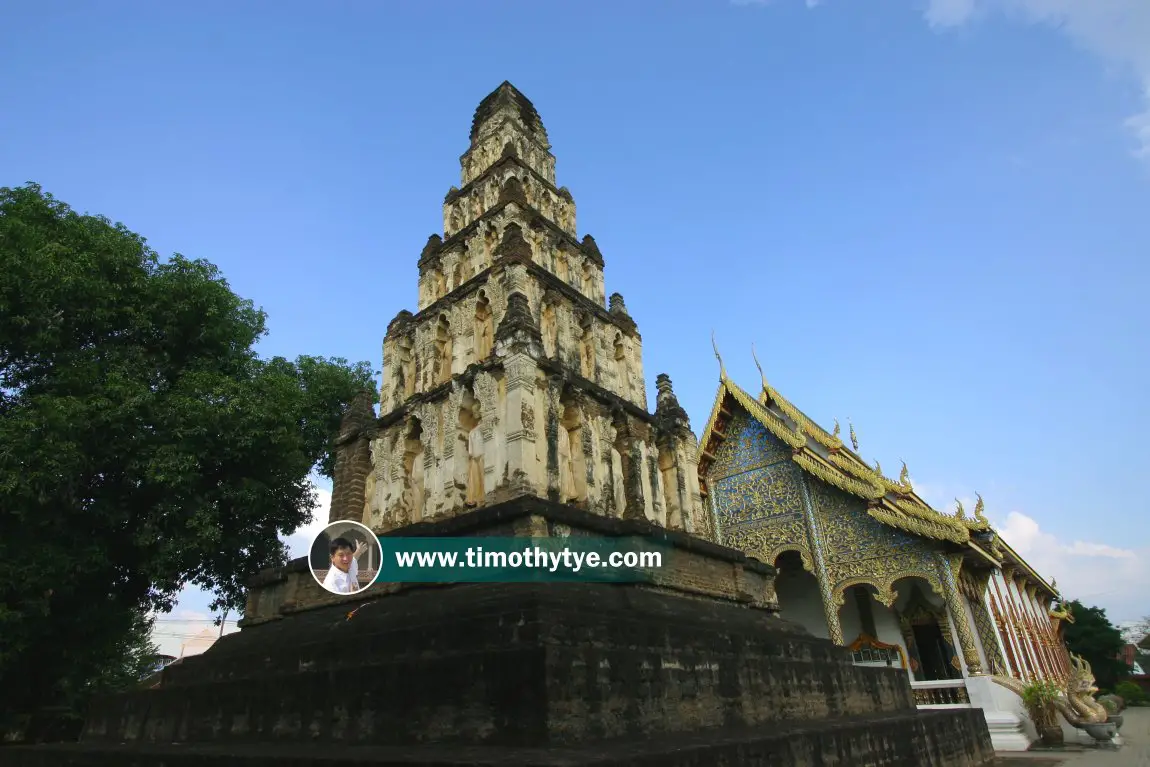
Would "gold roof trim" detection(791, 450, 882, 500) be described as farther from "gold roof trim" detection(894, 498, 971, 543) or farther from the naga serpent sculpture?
the naga serpent sculpture

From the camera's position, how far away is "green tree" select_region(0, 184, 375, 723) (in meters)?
10.1

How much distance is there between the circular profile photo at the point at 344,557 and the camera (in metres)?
8.68

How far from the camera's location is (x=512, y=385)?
27.5ft

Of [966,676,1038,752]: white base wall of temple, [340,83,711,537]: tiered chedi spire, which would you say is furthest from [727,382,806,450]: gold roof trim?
[966,676,1038,752]: white base wall of temple

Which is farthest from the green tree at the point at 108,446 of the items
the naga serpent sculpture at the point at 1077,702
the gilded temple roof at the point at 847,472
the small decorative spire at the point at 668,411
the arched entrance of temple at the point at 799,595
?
the naga serpent sculpture at the point at 1077,702

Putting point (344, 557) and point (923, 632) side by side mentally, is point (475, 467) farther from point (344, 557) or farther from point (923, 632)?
point (923, 632)

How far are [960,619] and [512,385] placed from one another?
10951 millimetres

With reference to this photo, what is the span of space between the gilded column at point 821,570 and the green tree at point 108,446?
12141 millimetres

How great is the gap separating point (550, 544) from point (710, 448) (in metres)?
11.2

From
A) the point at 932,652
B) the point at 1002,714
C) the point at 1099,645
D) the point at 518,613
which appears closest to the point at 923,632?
the point at 932,652

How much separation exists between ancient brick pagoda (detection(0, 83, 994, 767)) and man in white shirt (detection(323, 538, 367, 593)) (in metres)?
0.29

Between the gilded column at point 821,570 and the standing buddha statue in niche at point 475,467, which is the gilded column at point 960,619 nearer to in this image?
the gilded column at point 821,570

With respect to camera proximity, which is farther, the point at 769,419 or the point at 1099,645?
the point at 1099,645

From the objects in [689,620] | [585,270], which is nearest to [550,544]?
[689,620]
